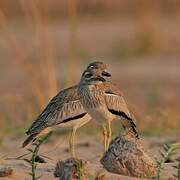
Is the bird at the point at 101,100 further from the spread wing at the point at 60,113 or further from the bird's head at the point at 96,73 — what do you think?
the spread wing at the point at 60,113

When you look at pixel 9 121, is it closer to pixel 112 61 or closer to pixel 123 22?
pixel 112 61

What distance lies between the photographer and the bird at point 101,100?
5.86 meters

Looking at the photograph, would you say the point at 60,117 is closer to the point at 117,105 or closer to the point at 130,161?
the point at 117,105

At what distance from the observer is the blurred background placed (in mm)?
8922

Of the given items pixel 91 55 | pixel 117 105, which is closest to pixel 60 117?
pixel 117 105

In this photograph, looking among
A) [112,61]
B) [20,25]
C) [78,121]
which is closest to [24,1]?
[78,121]

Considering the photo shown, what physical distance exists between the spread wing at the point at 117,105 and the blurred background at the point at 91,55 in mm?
1869

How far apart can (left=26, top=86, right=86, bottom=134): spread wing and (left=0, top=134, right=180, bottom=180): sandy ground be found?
0.85 ft

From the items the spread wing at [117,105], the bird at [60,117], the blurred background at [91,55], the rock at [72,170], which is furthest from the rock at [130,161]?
the blurred background at [91,55]

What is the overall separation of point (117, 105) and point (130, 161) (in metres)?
0.71

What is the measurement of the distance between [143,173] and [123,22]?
16634 millimetres

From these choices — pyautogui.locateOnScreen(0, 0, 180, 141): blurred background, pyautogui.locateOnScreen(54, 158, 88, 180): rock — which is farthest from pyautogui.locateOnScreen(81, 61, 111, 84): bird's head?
pyautogui.locateOnScreen(0, 0, 180, 141): blurred background

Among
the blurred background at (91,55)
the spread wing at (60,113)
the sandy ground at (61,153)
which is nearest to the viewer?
the sandy ground at (61,153)

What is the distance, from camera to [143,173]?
214 inches
